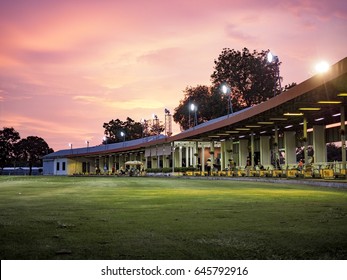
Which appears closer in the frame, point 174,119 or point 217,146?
point 217,146

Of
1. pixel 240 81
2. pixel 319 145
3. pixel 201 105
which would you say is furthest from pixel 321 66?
pixel 201 105

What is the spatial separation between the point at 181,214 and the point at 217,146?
Answer: 1922 inches

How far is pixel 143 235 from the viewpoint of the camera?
6.51 m

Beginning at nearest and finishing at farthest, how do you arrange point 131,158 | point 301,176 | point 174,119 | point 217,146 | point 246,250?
1. point 246,250
2. point 301,176
3. point 217,146
4. point 131,158
5. point 174,119

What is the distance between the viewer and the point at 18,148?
123438 millimetres

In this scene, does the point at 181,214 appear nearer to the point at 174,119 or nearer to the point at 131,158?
the point at 131,158

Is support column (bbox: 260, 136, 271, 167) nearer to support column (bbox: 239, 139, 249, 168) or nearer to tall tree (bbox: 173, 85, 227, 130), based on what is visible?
support column (bbox: 239, 139, 249, 168)

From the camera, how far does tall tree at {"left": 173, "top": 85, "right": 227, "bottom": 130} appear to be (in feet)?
275

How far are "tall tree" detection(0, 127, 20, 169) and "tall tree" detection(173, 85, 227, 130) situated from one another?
4662 centimetres

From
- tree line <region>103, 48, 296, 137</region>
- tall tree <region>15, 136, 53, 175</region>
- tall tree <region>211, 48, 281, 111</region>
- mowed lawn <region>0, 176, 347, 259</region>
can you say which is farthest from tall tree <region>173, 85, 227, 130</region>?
mowed lawn <region>0, 176, 347, 259</region>

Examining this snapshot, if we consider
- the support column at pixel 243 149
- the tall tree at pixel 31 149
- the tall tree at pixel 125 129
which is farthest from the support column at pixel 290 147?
the tall tree at pixel 31 149

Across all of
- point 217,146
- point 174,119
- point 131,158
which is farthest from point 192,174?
point 174,119

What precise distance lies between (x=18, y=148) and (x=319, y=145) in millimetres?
101538
